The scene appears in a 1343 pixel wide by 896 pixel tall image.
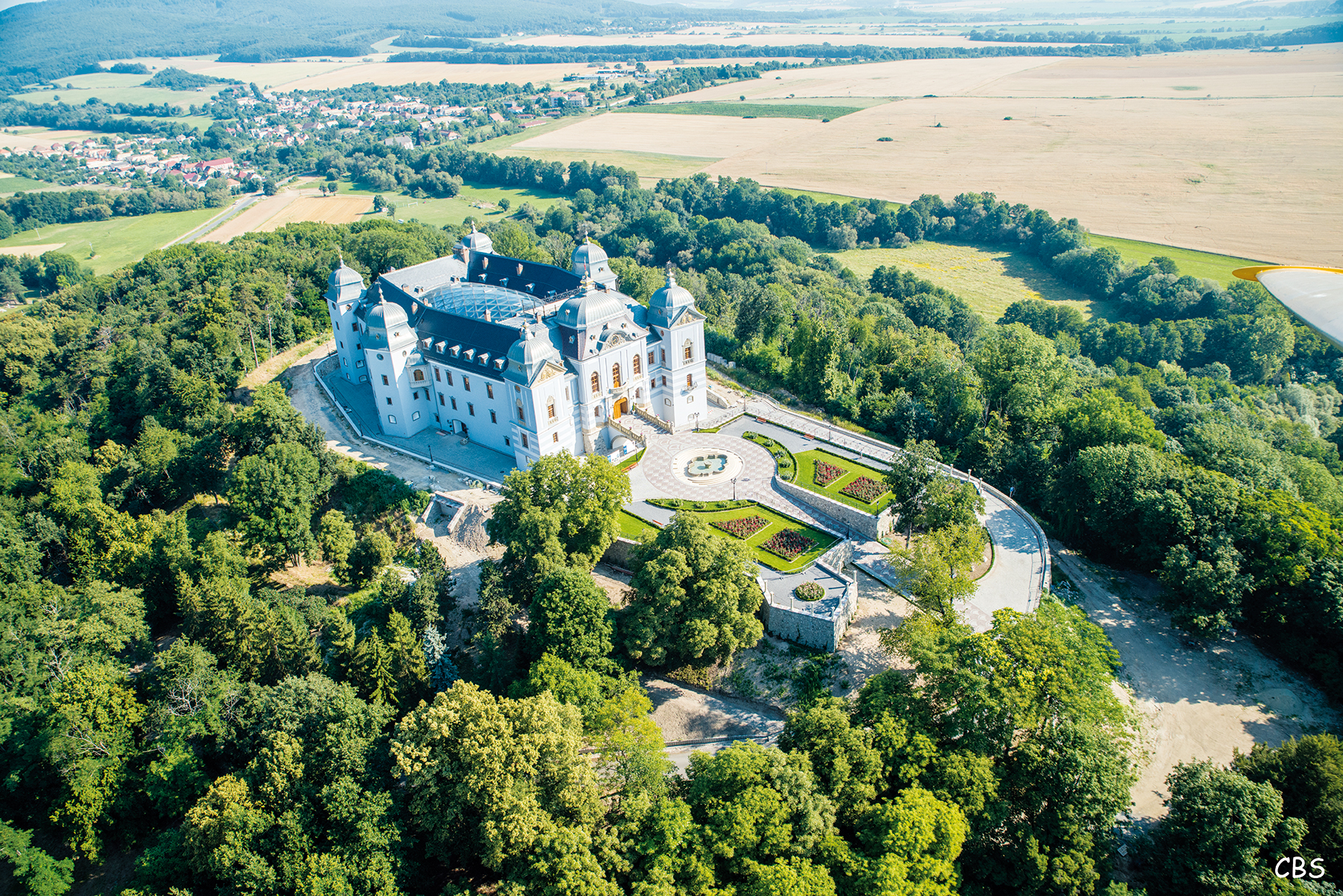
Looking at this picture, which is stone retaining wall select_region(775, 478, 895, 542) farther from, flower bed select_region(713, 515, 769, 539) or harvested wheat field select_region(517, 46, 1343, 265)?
harvested wheat field select_region(517, 46, 1343, 265)

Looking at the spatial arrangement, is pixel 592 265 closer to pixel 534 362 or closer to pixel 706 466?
pixel 534 362

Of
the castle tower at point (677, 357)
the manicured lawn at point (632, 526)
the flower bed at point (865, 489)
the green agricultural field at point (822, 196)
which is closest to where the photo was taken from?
the manicured lawn at point (632, 526)

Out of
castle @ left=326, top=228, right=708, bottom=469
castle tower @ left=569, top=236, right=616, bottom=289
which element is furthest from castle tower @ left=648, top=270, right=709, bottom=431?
castle tower @ left=569, top=236, right=616, bottom=289

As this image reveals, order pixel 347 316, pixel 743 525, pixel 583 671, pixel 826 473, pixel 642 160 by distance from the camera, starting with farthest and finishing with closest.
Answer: pixel 642 160 → pixel 347 316 → pixel 826 473 → pixel 743 525 → pixel 583 671

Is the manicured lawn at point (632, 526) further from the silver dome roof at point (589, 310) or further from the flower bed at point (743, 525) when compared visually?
the silver dome roof at point (589, 310)

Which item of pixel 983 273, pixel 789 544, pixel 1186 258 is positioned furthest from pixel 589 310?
pixel 1186 258

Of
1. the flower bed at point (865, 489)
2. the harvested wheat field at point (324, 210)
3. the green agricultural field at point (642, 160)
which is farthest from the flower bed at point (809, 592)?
the green agricultural field at point (642, 160)

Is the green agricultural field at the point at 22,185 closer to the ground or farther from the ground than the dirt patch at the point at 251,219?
farther from the ground

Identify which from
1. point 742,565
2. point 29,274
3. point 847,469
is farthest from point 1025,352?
point 29,274
